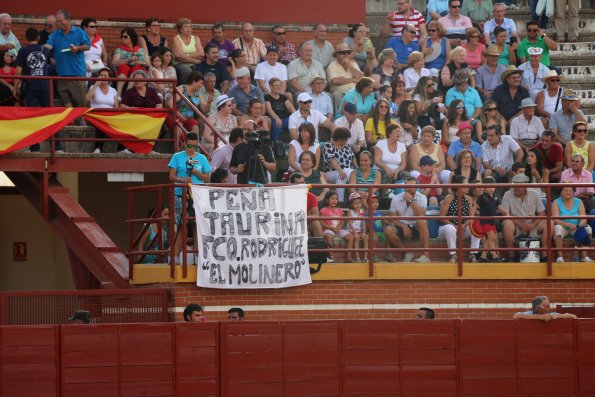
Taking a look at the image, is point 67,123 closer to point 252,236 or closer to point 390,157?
point 252,236

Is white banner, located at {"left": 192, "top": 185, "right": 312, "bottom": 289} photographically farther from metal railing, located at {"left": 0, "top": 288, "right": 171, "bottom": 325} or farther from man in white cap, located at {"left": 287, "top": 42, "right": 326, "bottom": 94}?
man in white cap, located at {"left": 287, "top": 42, "right": 326, "bottom": 94}

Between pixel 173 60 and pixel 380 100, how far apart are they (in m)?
3.48

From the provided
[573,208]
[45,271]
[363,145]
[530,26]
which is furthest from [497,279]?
[45,271]

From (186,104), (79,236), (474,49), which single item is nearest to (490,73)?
(474,49)

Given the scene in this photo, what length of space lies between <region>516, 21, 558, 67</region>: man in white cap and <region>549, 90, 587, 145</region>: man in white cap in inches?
82.6

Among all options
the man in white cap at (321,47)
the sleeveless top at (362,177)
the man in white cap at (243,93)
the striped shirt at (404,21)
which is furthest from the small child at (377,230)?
the striped shirt at (404,21)

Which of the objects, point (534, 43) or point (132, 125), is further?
point (534, 43)

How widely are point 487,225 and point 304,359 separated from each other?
3575 millimetres

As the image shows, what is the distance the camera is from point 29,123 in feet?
66.4

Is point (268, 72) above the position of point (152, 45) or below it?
below

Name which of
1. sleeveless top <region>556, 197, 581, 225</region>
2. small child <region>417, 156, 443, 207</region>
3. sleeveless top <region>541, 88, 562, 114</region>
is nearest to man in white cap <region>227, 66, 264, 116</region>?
small child <region>417, 156, 443, 207</region>

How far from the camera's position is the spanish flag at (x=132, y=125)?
67.5 feet

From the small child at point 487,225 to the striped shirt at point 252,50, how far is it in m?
5.12

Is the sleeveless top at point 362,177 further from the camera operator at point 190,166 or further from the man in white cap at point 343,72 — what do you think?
the man in white cap at point 343,72
